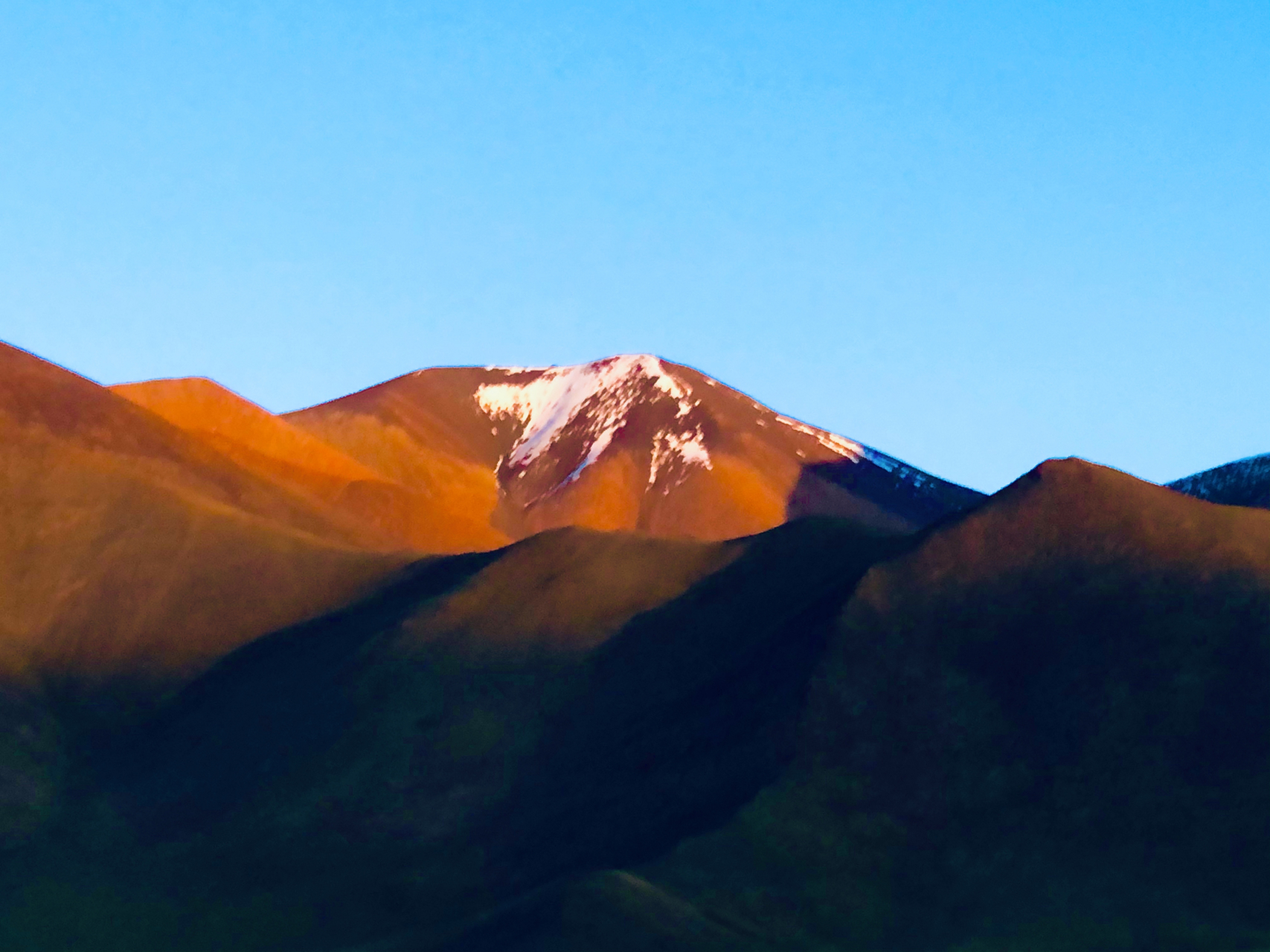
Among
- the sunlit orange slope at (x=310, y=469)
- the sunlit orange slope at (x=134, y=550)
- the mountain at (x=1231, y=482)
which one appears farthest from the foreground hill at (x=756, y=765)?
the mountain at (x=1231, y=482)

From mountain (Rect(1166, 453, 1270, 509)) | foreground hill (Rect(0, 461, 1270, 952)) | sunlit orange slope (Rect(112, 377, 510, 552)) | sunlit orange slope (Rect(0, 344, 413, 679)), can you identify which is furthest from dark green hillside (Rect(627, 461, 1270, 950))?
mountain (Rect(1166, 453, 1270, 509))

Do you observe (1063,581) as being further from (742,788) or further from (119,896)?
(119,896)

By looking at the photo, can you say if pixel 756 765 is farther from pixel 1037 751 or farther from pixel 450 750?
pixel 450 750

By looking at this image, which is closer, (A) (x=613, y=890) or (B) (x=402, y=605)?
(A) (x=613, y=890)

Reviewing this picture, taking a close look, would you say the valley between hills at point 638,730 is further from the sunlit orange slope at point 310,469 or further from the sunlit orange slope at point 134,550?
the sunlit orange slope at point 310,469

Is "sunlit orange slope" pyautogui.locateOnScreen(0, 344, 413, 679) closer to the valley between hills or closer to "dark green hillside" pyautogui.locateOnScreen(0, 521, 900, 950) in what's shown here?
the valley between hills

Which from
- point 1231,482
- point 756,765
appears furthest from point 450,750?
point 1231,482

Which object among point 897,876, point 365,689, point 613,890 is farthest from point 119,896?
point 897,876
